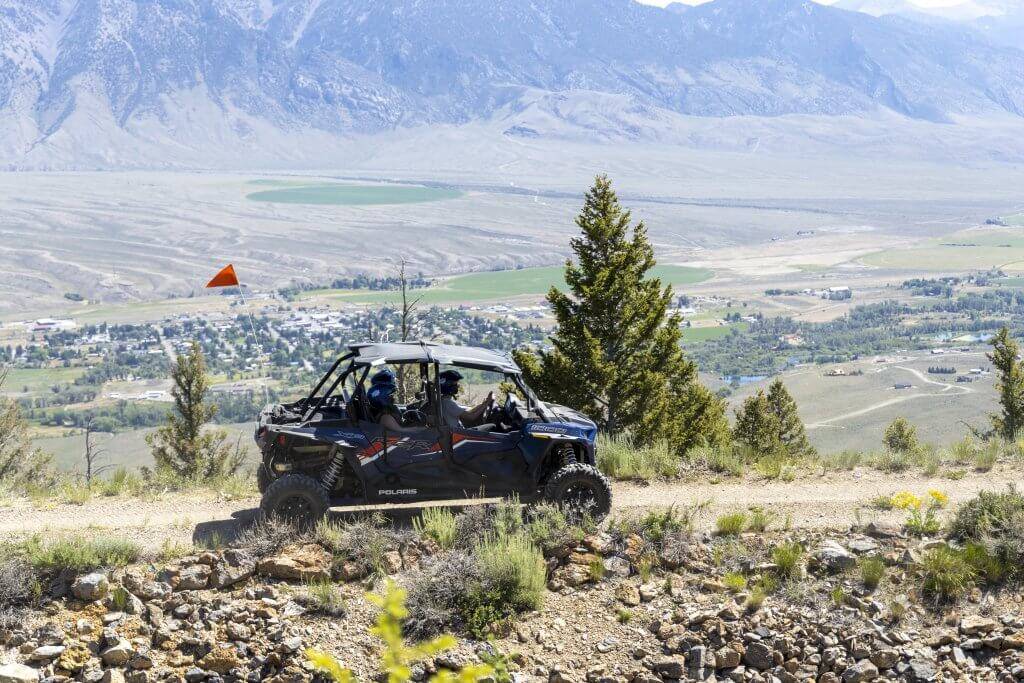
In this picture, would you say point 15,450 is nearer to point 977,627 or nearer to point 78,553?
point 78,553

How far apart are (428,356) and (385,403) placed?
77 cm

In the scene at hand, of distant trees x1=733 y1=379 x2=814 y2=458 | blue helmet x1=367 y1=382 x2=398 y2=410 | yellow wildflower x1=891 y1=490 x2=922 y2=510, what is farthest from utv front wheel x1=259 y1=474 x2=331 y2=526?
distant trees x1=733 y1=379 x2=814 y2=458

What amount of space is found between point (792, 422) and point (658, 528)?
37.8 metres

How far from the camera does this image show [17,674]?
9.73 metres

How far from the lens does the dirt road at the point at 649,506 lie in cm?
1283

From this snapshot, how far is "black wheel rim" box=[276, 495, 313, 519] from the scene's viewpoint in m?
12.3

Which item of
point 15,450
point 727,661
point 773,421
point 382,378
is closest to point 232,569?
point 382,378

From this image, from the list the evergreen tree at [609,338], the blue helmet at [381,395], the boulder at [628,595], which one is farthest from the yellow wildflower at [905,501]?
the evergreen tree at [609,338]

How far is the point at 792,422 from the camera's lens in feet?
158

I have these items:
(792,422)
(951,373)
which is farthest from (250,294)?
(792,422)

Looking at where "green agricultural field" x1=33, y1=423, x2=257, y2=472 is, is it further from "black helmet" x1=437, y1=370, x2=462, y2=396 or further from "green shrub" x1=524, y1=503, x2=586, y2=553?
"green shrub" x1=524, y1=503, x2=586, y2=553

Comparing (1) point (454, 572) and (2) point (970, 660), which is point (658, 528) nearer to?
(1) point (454, 572)

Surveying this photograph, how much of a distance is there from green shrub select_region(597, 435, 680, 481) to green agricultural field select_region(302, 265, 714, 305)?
422 feet

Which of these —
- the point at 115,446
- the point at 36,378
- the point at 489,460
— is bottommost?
the point at 115,446
